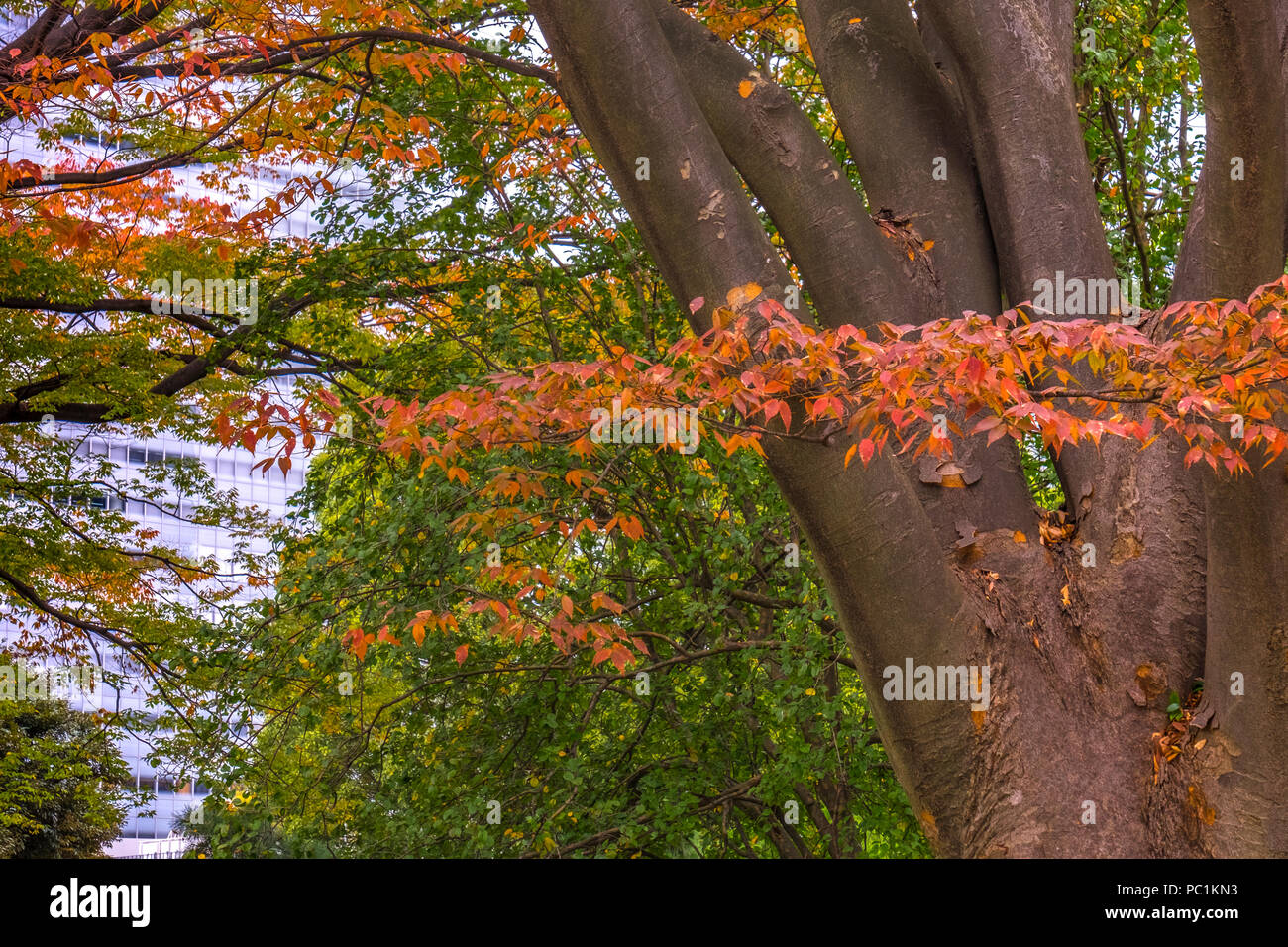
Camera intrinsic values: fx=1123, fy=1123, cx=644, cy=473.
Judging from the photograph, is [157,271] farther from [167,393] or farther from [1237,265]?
[1237,265]

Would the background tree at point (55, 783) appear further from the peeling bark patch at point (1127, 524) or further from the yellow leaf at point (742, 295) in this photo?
the peeling bark patch at point (1127, 524)

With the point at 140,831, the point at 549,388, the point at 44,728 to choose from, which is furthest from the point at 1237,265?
the point at 140,831

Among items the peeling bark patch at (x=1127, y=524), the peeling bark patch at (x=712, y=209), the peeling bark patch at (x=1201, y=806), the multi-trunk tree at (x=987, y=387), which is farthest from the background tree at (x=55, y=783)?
the peeling bark patch at (x=1201, y=806)

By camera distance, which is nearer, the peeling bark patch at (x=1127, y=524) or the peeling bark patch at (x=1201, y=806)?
the peeling bark patch at (x=1201, y=806)

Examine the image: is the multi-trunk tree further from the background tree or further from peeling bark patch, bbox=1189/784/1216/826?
the background tree

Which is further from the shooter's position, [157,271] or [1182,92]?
[157,271]

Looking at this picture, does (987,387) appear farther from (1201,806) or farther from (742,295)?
(1201,806)

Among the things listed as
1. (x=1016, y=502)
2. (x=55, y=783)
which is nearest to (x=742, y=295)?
(x=1016, y=502)

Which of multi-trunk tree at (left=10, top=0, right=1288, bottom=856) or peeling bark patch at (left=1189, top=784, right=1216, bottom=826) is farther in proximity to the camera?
peeling bark patch at (left=1189, top=784, right=1216, bottom=826)

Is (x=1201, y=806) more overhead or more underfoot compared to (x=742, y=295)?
more underfoot

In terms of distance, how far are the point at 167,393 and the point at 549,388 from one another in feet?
27.0

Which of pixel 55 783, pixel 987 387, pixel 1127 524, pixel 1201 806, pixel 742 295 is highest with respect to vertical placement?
pixel 742 295

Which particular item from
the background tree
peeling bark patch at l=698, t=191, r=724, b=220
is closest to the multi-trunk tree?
peeling bark patch at l=698, t=191, r=724, b=220
